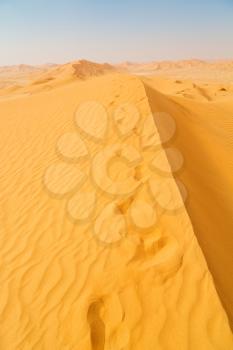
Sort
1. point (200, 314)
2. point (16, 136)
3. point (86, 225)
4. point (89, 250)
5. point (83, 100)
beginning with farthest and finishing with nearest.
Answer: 1. point (83, 100)
2. point (16, 136)
3. point (86, 225)
4. point (89, 250)
5. point (200, 314)

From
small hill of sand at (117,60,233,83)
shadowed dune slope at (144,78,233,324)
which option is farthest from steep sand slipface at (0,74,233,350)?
small hill of sand at (117,60,233,83)

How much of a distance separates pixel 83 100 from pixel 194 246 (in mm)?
6371

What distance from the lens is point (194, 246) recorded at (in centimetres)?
329

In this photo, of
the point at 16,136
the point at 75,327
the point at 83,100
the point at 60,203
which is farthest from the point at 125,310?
the point at 83,100

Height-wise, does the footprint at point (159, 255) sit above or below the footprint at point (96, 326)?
above

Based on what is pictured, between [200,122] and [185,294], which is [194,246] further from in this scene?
[200,122]

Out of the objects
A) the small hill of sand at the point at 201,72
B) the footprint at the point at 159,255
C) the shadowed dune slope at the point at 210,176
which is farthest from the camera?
the small hill of sand at the point at 201,72

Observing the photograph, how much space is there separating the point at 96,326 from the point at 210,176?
3799 millimetres

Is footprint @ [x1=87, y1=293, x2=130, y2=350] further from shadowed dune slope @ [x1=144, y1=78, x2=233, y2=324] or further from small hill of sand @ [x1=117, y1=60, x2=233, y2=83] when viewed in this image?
small hill of sand @ [x1=117, y1=60, x2=233, y2=83]

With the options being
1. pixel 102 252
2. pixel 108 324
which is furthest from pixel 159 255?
pixel 108 324

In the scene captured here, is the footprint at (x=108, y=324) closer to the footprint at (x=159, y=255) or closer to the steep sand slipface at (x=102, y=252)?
the steep sand slipface at (x=102, y=252)

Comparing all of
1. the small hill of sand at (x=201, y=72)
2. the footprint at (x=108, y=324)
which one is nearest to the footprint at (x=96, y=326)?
the footprint at (x=108, y=324)

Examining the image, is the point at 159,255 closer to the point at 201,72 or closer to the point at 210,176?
the point at 210,176

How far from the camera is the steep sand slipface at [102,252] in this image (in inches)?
107
